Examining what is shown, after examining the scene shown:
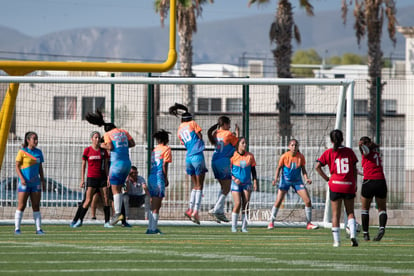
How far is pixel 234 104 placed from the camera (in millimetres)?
25500

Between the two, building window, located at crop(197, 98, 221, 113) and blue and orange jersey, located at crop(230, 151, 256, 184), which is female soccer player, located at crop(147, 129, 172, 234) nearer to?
blue and orange jersey, located at crop(230, 151, 256, 184)

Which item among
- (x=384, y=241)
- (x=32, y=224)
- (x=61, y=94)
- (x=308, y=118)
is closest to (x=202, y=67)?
(x=308, y=118)

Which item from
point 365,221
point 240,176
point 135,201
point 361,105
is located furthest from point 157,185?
point 361,105

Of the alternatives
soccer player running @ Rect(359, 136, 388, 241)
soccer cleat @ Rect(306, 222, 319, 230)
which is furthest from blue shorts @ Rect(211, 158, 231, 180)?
soccer player running @ Rect(359, 136, 388, 241)

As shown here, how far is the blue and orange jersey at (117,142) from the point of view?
1708cm

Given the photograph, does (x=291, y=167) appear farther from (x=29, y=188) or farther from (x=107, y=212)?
(x=29, y=188)

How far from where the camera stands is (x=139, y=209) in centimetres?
2088

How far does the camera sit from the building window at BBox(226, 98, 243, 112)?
2298 centimetres

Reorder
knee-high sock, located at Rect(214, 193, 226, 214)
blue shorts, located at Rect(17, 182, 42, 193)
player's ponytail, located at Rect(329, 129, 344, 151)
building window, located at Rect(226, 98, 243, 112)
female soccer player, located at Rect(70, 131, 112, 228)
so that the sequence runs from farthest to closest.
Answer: building window, located at Rect(226, 98, 243, 112)
female soccer player, located at Rect(70, 131, 112, 228)
knee-high sock, located at Rect(214, 193, 226, 214)
blue shorts, located at Rect(17, 182, 42, 193)
player's ponytail, located at Rect(329, 129, 344, 151)

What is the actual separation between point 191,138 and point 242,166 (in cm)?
105

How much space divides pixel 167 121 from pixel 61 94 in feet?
13.0

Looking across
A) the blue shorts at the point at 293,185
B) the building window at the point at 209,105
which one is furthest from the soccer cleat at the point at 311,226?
the building window at the point at 209,105

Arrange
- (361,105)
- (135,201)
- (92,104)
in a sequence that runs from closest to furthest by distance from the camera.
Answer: (135,201)
(92,104)
(361,105)

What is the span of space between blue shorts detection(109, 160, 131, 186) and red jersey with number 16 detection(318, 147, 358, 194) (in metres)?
4.55
